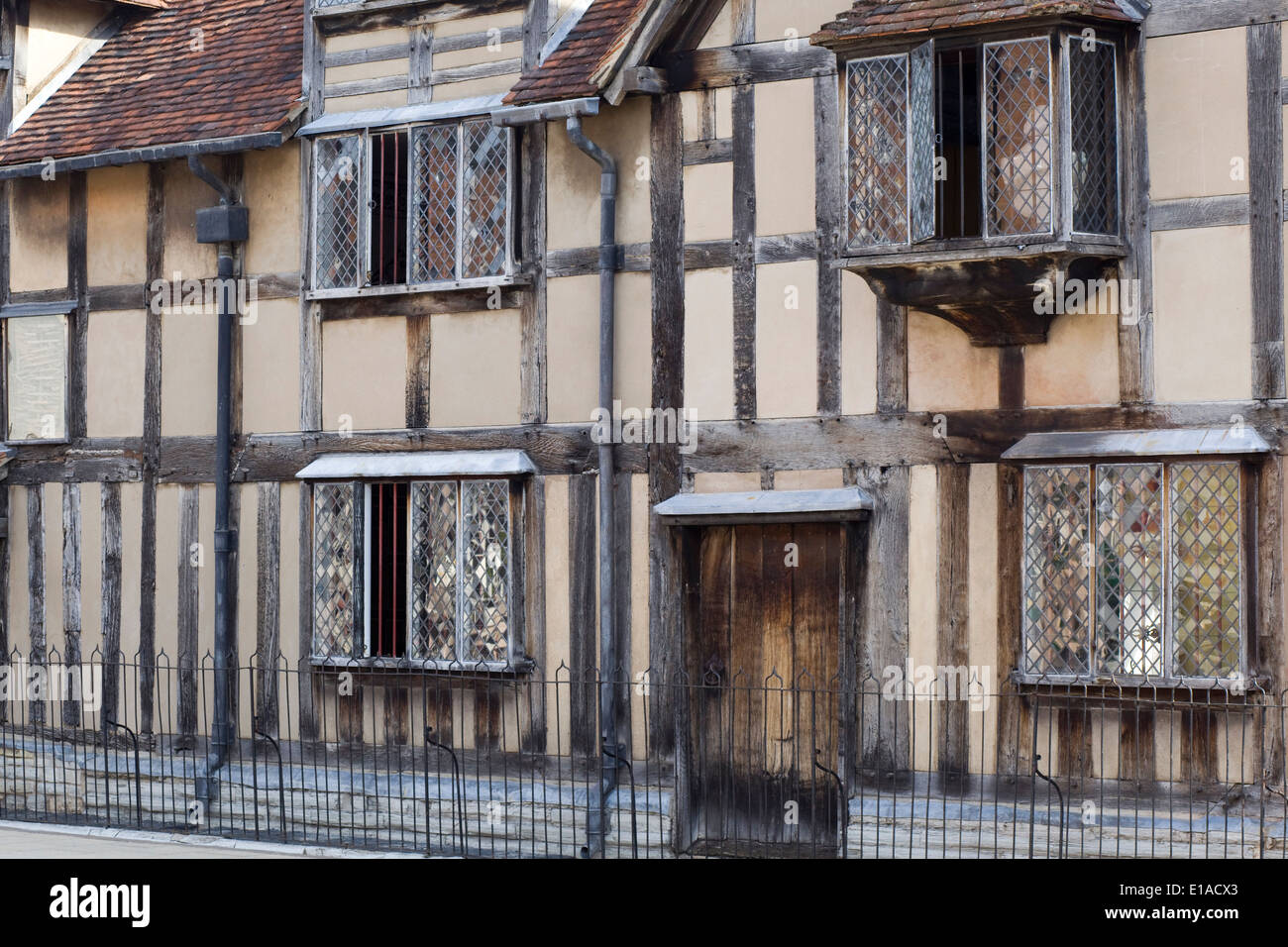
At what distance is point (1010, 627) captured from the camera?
12227mm

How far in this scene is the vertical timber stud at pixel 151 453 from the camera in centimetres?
1572

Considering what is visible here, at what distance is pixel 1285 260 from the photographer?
11.5 metres

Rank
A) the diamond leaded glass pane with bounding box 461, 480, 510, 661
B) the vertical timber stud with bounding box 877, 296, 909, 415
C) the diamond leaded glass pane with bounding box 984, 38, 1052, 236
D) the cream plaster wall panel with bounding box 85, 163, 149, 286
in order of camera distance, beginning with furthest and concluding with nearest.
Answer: the cream plaster wall panel with bounding box 85, 163, 149, 286
the diamond leaded glass pane with bounding box 461, 480, 510, 661
the vertical timber stud with bounding box 877, 296, 909, 415
the diamond leaded glass pane with bounding box 984, 38, 1052, 236

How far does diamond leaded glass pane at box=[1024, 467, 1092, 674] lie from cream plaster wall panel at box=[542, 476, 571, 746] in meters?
3.65

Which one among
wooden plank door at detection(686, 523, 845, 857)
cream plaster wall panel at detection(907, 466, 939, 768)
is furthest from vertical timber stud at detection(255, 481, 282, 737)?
cream plaster wall panel at detection(907, 466, 939, 768)

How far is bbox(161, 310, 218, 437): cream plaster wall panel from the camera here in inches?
614

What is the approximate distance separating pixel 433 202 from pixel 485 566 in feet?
9.76

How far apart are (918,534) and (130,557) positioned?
281 inches

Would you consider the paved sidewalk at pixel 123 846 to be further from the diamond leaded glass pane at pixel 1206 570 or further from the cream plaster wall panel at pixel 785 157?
the diamond leaded glass pane at pixel 1206 570

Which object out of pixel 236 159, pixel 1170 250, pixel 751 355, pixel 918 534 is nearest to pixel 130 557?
pixel 236 159

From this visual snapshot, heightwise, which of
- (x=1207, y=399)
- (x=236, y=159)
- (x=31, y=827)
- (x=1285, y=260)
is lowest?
(x=31, y=827)

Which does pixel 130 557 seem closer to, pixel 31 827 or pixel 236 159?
pixel 31 827

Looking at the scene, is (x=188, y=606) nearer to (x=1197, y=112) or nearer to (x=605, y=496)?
(x=605, y=496)

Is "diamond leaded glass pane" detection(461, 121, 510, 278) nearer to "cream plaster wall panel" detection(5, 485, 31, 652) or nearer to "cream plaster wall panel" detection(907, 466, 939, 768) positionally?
"cream plaster wall panel" detection(907, 466, 939, 768)
